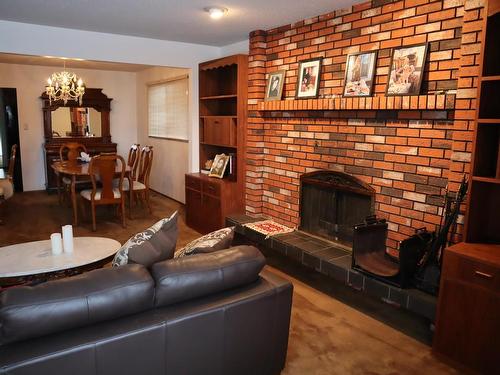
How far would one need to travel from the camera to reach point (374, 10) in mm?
2982

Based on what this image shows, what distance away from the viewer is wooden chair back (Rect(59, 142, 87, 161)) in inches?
241

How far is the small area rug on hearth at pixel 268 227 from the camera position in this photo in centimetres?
367

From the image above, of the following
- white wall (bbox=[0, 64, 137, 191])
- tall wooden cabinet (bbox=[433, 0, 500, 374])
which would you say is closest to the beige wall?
white wall (bbox=[0, 64, 137, 191])

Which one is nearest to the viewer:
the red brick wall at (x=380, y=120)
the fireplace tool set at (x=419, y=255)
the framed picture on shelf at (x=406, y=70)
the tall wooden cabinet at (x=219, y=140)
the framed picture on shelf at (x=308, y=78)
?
the fireplace tool set at (x=419, y=255)

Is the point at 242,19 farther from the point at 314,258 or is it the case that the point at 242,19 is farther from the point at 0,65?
the point at 0,65

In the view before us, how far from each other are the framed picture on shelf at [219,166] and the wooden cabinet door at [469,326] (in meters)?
2.81

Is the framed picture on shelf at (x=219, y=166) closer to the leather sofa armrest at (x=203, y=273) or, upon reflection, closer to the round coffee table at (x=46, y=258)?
the round coffee table at (x=46, y=258)

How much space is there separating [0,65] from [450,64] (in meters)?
6.94

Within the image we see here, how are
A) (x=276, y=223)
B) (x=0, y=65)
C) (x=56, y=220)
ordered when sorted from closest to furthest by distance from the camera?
(x=276, y=223)
(x=56, y=220)
(x=0, y=65)

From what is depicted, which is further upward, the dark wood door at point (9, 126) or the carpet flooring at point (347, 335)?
the dark wood door at point (9, 126)

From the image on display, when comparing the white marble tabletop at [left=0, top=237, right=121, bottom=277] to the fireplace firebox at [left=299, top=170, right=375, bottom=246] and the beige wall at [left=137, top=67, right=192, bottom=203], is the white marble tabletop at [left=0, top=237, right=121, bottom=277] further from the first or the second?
the beige wall at [left=137, top=67, right=192, bottom=203]

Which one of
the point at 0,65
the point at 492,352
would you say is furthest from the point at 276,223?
the point at 0,65

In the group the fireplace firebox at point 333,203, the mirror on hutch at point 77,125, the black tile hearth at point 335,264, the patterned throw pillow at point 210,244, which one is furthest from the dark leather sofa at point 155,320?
the mirror on hutch at point 77,125

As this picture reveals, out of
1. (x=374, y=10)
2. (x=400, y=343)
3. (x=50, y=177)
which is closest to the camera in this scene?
(x=400, y=343)
